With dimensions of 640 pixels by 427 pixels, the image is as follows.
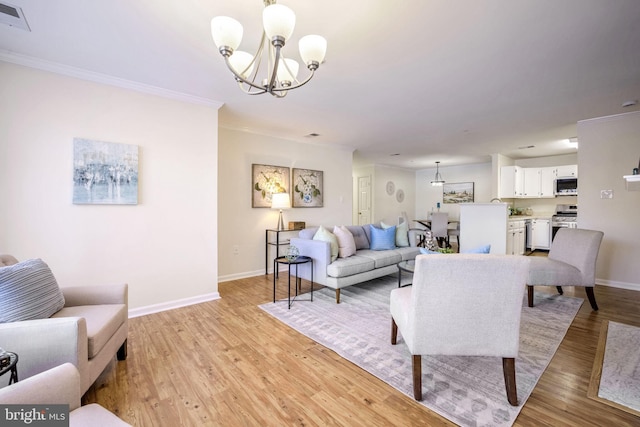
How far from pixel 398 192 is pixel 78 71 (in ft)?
26.9

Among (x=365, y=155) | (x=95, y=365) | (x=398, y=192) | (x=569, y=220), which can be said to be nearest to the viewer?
(x=95, y=365)

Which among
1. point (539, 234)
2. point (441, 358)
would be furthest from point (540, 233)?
point (441, 358)

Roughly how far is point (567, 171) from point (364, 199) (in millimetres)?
4971

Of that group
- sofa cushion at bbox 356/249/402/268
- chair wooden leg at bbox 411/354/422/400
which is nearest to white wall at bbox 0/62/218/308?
sofa cushion at bbox 356/249/402/268

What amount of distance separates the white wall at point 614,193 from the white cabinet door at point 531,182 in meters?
2.76

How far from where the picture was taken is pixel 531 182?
22.3 ft

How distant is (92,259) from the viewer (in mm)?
2738

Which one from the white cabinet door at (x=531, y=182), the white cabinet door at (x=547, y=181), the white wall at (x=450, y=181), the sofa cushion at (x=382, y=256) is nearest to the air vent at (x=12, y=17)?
the sofa cushion at (x=382, y=256)

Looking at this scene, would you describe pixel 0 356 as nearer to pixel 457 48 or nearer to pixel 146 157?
pixel 146 157

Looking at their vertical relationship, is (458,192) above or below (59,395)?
above

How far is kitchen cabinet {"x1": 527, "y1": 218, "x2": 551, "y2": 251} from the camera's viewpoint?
21.7 ft

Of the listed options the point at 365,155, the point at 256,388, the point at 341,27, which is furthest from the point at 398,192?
the point at 256,388

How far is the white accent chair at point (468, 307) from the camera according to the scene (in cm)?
152

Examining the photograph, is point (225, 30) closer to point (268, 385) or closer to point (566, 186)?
point (268, 385)
